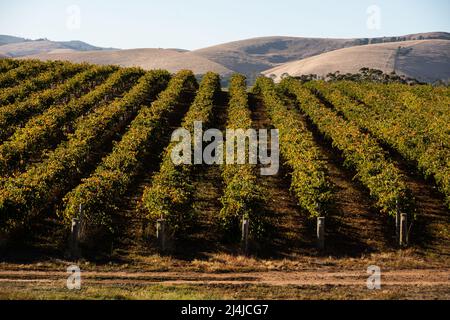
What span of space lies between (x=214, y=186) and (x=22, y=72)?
40012 millimetres

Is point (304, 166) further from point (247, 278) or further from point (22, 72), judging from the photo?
point (22, 72)

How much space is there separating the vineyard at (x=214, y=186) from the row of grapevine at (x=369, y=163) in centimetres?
10

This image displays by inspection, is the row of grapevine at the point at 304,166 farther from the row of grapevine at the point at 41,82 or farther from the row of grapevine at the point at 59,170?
the row of grapevine at the point at 41,82

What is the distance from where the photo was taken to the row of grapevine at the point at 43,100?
37.0 meters

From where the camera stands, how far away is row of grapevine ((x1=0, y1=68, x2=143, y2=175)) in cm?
2812

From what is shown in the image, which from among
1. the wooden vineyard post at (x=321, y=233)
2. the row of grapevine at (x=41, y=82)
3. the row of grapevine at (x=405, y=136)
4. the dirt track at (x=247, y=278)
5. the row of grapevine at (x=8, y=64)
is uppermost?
the row of grapevine at (x=8, y=64)

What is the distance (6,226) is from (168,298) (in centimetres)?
878

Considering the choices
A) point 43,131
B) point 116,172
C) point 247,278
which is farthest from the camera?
point 43,131

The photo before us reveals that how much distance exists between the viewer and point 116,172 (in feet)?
79.3

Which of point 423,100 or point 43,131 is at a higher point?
point 423,100

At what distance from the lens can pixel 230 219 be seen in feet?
69.3

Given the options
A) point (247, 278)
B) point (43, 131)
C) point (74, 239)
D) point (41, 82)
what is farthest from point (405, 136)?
point (41, 82)

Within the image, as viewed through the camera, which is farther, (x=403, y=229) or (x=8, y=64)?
(x=8, y=64)

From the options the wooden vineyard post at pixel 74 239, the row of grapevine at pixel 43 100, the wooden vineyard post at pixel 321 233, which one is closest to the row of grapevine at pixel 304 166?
the wooden vineyard post at pixel 321 233
